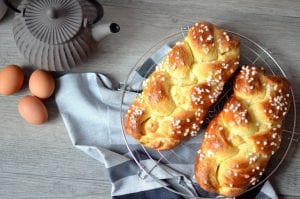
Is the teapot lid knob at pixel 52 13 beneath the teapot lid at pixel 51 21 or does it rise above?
above

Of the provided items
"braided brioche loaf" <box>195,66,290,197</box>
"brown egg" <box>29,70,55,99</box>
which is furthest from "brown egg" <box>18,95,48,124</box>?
"braided brioche loaf" <box>195,66,290,197</box>

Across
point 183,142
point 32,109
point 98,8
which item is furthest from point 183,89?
point 32,109

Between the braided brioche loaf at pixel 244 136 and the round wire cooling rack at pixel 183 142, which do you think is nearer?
the braided brioche loaf at pixel 244 136

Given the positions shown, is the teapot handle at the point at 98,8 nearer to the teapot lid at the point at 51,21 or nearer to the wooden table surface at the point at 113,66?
the teapot lid at the point at 51,21

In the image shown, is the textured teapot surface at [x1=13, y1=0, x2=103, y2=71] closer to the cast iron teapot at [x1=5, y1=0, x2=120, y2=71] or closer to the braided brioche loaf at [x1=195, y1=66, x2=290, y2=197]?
the cast iron teapot at [x1=5, y1=0, x2=120, y2=71]

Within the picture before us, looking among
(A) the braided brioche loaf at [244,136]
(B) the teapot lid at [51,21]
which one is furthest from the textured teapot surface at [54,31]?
(A) the braided brioche loaf at [244,136]

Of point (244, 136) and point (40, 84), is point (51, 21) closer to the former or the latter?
point (40, 84)
